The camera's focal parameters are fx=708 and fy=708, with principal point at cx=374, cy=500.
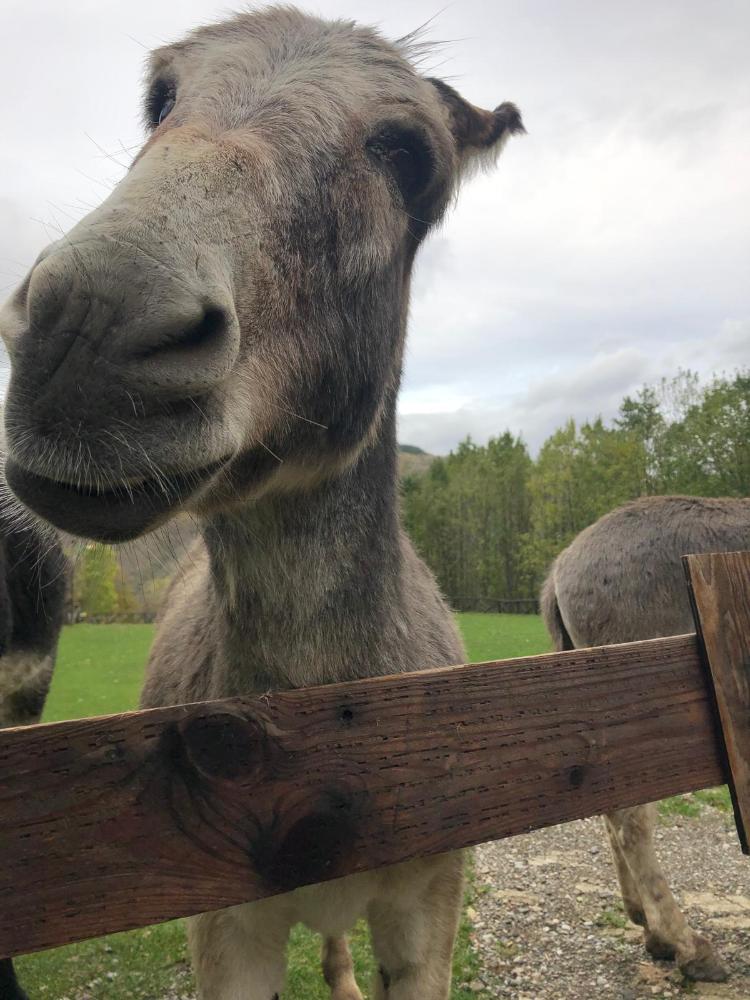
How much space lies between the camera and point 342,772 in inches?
51.7

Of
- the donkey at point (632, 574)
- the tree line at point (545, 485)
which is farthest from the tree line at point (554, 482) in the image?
the donkey at point (632, 574)

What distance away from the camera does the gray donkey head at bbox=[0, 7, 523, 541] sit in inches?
51.0

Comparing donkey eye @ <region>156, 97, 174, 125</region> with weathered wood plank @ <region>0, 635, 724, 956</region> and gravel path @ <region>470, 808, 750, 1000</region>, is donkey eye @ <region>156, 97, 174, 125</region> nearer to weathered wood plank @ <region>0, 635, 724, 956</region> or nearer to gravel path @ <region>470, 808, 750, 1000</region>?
weathered wood plank @ <region>0, 635, 724, 956</region>

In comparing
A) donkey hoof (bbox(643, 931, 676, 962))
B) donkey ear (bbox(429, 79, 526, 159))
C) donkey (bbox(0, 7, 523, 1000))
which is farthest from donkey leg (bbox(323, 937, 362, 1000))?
donkey ear (bbox(429, 79, 526, 159))

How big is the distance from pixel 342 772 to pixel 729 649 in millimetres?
999

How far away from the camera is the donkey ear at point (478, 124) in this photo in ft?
9.41

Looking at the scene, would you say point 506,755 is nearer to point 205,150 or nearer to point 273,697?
point 273,697

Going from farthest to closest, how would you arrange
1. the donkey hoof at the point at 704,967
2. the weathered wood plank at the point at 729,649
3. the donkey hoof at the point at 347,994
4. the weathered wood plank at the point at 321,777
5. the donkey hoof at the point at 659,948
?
the donkey hoof at the point at 659,948 → the donkey hoof at the point at 704,967 → the donkey hoof at the point at 347,994 → the weathered wood plank at the point at 729,649 → the weathered wood plank at the point at 321,777

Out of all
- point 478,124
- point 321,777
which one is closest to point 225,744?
point 321,777

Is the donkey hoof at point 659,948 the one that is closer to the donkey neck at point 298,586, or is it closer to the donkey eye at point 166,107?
the donkey neck at point 298,586

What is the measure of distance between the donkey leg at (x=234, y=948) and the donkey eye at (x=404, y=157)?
2.43 m

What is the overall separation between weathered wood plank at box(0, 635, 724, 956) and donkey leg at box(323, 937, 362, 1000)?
309cm

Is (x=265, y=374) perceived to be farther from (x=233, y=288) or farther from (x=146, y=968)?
(x=146, y=968)

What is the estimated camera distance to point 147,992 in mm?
4262
